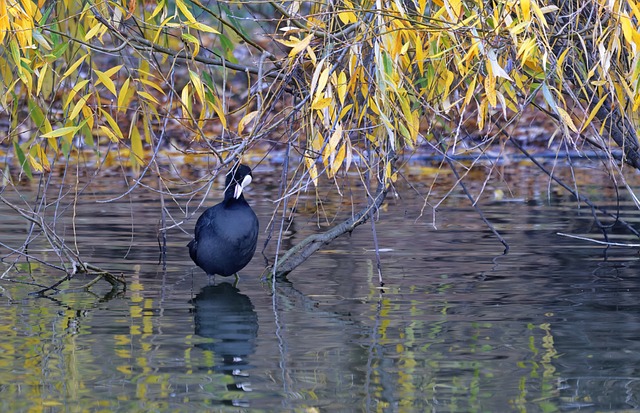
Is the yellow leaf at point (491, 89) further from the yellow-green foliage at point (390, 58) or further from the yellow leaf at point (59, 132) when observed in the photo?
the yellow leaf at point (59, 132)

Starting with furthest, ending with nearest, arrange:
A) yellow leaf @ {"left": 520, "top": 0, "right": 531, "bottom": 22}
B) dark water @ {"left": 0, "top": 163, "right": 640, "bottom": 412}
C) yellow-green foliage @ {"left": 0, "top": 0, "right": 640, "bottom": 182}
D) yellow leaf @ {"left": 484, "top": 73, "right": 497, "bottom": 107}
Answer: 1. yellow-green foliage @ {"left": 0, "top": 0, "right": 640, "bottom": 182}
2. yellow leaf @ {"left": 484, "top": 73, "right": 497, "bottom": 107}
3. yellow leaf @ {"left": 520, "top": 0, "right": 531, "bottom": 22}
4. dark water @ {"left": 0, "top": 163, "right": 640, "bottom": 412}

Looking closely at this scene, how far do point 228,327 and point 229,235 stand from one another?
1.38 meters

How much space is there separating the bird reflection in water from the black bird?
0.48ft

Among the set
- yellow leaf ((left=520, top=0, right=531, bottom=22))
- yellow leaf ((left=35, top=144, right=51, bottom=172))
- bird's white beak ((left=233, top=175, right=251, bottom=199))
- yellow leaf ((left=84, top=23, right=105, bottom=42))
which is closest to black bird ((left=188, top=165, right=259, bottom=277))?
bird's white beak ((left=233, top=175, right=251, bottom=199))

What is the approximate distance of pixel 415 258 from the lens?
7934 millimetres

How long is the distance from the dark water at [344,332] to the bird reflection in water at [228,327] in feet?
0.04

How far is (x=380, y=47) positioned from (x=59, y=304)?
2326 mm

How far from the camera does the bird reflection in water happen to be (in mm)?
4908

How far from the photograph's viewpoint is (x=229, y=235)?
712 centimetres

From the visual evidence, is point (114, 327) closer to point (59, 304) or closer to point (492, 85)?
point (59, 304)

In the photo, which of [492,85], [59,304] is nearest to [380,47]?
[492,85]

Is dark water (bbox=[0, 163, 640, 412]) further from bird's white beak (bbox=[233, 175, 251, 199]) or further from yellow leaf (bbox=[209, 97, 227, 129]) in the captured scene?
yellow leaf (bbox=[209, 97, 227, 129])

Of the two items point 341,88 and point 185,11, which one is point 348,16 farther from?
point 185,11

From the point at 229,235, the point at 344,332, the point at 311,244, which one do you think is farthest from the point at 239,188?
the point at 344,332
